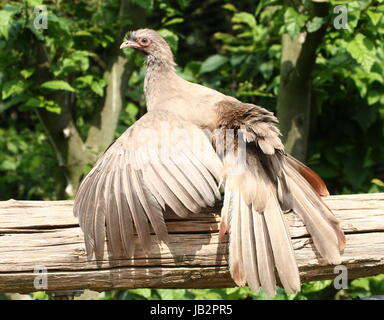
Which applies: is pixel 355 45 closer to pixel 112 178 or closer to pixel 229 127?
pixel 229 127

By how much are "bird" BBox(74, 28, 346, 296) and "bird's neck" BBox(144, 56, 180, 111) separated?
23.5 inches

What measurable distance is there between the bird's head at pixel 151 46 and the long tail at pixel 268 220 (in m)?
1.32

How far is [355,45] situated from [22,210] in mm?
2448

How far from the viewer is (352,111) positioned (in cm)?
533

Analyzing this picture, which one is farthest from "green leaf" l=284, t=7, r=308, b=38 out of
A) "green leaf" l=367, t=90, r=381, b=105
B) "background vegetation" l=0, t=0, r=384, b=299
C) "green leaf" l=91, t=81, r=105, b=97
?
"green leaf" l=91, t=81, r=105, b=97

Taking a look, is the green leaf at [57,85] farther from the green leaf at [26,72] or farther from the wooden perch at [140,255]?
the wooden perch at [140,255]

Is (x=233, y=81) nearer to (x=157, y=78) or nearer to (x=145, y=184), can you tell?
(x=157, y=78)

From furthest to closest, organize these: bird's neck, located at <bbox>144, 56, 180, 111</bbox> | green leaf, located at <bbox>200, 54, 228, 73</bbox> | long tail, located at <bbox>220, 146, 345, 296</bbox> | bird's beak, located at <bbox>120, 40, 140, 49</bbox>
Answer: green leaf, located at <bbox>200, 54, 228, 73</bbox> → bird's beak, located at <bbox>120, 40, 140, 49</bbox> → bird's neck, located at <bbox>144, 56, 180, 111</bbox> → long tail, located at <bbox>220, 146, 345, 296</bbox>

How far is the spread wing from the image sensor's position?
2865mm

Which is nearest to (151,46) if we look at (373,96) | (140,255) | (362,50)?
(362,50)

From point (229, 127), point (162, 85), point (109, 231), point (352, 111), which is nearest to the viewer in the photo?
point (109, 231)

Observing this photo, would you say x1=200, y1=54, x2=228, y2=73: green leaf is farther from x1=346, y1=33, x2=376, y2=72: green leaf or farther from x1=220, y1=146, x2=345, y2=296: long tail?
x1=220, y1=146, x2=345, y2=296: long tail

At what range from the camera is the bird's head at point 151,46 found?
4.29 meters
